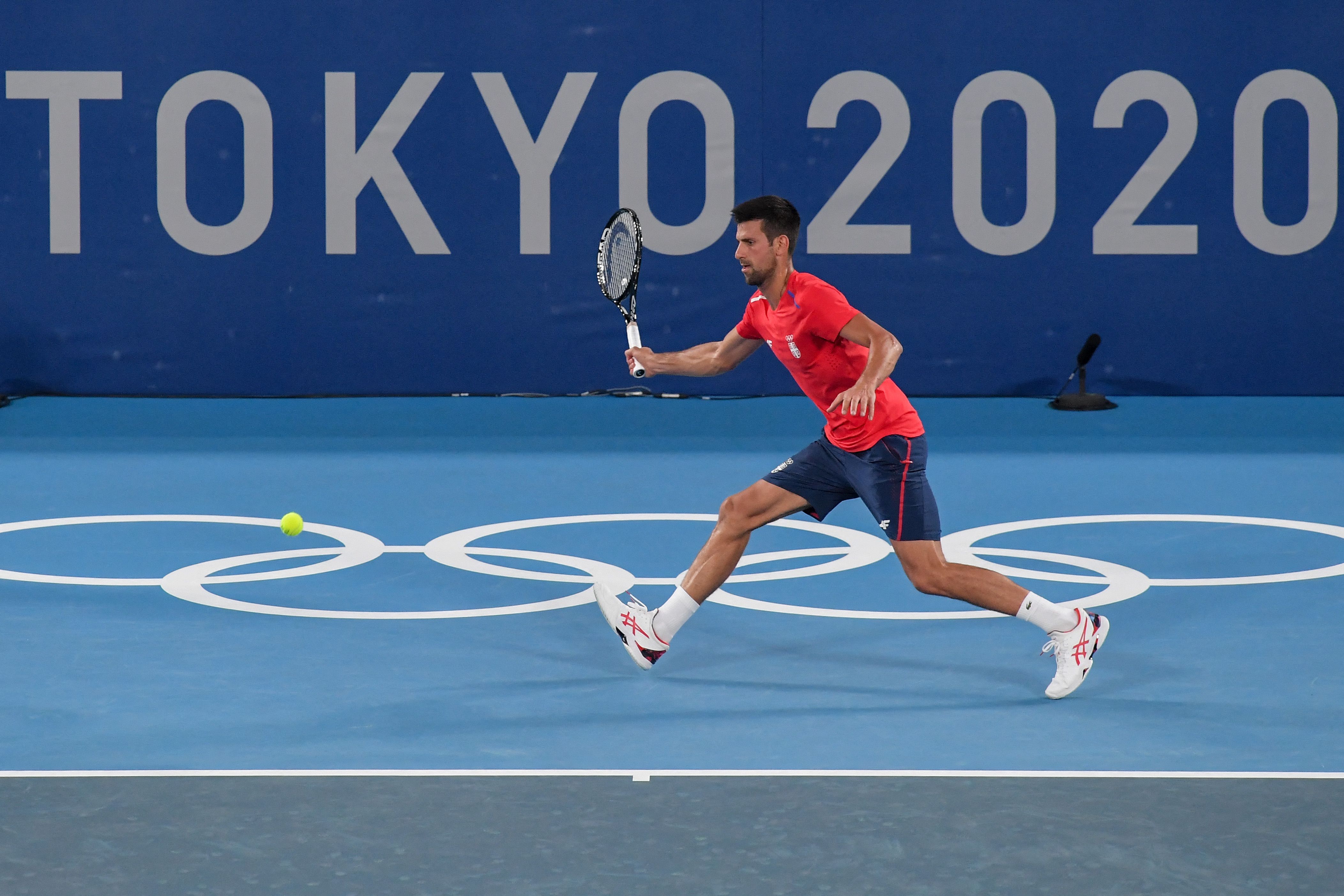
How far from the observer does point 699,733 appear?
476 centimetres

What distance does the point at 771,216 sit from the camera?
17.6 ft

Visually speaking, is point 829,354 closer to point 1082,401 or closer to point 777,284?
point 777,284

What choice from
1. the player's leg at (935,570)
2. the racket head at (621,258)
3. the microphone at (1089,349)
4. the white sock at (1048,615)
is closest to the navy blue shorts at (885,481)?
the player's leg at (935,570)

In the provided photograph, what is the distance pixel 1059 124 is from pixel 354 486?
652 cm

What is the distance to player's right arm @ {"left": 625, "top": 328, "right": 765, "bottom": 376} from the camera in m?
5.58

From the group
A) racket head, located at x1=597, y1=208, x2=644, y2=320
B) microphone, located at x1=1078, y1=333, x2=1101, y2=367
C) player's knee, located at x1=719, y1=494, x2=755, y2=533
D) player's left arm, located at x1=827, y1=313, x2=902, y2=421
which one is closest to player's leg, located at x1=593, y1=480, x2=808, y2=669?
player's knee, located at x1=719, y1=494, x2=755, y2=533

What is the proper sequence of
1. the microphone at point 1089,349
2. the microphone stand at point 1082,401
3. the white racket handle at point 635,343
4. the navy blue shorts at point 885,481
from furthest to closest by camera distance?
the microphone stand at point 1082,401 < the microphone at point 1089,349 < the white racket handle at point 635,343 < the navy blue shorts at point 885,481

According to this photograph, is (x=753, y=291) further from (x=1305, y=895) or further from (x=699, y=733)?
(x=1305, y=895)

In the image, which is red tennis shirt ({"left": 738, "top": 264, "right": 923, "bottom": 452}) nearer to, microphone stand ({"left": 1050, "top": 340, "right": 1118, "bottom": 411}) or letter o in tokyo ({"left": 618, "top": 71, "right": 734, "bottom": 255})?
microphone stand ({"left": 1050, "top": 340, "right": 1118, "bottom": 411})

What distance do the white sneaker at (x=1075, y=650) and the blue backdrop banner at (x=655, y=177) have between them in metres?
7.90

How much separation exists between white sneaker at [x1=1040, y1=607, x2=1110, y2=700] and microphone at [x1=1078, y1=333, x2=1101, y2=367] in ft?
24.3

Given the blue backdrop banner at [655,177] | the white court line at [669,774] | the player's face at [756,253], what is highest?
the blue backdrop banner at [655,177]

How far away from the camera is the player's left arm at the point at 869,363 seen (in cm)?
508

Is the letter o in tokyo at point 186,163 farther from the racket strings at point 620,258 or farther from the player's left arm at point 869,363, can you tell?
the player's left arm at point 869,363
